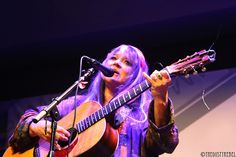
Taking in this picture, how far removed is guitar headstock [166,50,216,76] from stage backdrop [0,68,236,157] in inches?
45.6

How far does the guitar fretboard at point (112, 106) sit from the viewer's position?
7.91 ft

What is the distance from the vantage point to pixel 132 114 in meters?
2.56

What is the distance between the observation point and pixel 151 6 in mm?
3695

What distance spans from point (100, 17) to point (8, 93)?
1610 millimetres

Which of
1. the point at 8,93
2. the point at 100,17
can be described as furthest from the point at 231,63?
the point at 8,93

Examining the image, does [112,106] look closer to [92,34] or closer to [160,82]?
[160,82]

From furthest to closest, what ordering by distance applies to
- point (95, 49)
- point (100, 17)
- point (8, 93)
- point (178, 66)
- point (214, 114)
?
1. point (8, 93)
2. point (95, 49)
3. point (100, 17)
4. point (214, 114)
5. point (178, 66)

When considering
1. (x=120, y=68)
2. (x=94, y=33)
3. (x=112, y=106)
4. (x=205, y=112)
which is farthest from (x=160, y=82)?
(x=94, y=33)

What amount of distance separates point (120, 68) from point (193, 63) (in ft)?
2.04

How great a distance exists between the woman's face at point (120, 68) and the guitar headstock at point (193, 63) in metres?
0.48

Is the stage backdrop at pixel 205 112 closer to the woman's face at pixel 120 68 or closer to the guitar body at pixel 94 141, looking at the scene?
the woman's face at pixel 120 68

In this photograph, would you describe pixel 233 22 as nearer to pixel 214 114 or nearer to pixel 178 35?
pixel 178 35

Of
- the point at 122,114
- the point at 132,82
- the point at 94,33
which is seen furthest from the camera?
the point at 94,33

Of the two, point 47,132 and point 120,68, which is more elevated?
point 120,68
